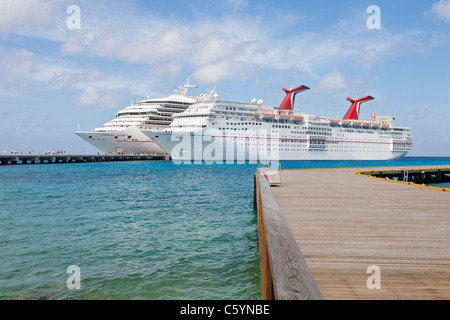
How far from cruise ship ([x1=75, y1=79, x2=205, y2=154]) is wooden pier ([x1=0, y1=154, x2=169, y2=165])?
3.10 m

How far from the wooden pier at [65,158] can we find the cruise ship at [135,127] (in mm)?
3100

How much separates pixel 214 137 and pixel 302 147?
2323 centimetres

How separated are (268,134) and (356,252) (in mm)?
64006

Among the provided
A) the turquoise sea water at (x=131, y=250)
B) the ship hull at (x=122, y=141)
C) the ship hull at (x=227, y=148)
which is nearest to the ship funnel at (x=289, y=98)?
the ship hull at (x=227, y=148)

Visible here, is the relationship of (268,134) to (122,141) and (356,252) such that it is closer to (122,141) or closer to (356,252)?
(122,141)

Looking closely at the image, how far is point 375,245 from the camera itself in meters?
5.19

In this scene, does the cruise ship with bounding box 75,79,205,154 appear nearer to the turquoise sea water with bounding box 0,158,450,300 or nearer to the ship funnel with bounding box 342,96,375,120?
the ship funnel with bounding box 342,96,375,120

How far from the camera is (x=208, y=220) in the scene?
43.8 ft

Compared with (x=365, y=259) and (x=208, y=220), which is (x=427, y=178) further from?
(x=365, y=259)

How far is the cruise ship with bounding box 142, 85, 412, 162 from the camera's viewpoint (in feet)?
199

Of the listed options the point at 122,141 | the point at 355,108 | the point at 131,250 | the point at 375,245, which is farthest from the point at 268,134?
the point at 375,245

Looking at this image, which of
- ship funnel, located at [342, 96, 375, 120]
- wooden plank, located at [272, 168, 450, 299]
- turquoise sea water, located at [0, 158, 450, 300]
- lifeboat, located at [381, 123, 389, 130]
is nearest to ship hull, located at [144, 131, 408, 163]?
ship funnel, located at [342, 96, 375, 120]

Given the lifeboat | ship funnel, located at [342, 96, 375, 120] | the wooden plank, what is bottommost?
the wooden plank
